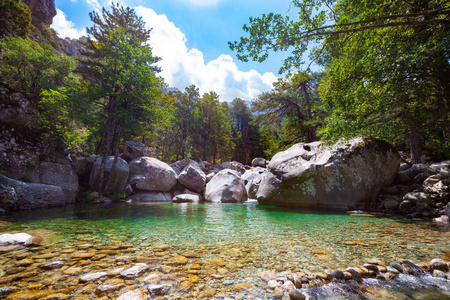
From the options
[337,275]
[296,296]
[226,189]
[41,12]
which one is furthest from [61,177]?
[41,12]

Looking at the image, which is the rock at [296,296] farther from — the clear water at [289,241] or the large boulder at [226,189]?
the large boulder at [226,189]

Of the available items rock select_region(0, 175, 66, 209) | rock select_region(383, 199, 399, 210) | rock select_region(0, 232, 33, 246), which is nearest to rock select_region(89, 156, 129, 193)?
rock select_region(0, 175, 66, 209)

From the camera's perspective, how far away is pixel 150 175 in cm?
1502

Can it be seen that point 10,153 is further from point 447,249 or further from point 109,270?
point 447,249

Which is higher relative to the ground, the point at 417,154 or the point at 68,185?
the point at 417,154

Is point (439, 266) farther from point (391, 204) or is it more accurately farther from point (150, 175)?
point (150, 175)

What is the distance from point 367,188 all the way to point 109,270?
35.5 feet

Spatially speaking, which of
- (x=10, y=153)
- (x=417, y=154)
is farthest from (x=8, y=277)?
(x=417, y=154)

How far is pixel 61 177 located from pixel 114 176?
3.21 metres

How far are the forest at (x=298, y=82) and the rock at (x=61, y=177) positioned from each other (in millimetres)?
1781

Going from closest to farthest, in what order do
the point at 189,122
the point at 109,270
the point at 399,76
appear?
the point at 109,270 < the point at 399,76 < the point at 189,122

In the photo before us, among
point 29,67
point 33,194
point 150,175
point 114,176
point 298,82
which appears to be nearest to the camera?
point 298,82

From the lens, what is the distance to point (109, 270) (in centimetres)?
251

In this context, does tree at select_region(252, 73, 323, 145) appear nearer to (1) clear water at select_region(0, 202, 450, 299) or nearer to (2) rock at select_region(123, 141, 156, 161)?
(2) rock at select_region(123, 141, 156, 161)
